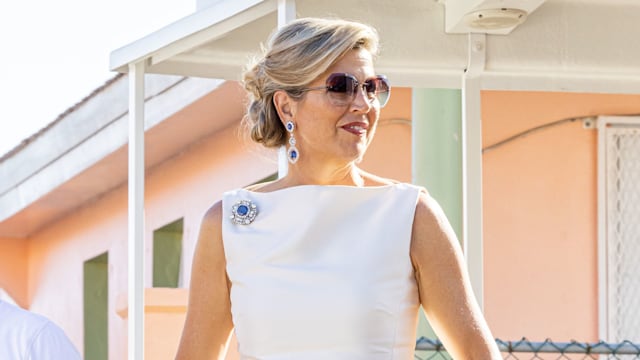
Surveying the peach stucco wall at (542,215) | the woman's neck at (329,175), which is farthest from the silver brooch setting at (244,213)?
the peach stucco wall at (542,215)

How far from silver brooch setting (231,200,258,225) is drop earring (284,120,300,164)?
14 cm

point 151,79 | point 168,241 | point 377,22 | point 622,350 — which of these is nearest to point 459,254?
point 377,22

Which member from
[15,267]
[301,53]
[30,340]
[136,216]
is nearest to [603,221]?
[136,216]

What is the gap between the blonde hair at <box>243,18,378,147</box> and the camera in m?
3.02

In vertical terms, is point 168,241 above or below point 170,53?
below

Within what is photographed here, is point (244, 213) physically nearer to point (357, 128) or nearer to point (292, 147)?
point (292, 147)

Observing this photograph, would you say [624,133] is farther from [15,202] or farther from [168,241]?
[15,202]

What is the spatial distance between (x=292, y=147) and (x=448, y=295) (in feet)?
1.76

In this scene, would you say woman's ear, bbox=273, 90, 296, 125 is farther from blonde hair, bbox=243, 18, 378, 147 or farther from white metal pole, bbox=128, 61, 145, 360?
white metal pole, bbox=128, 61, 145, 360

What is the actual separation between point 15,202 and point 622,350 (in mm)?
7732

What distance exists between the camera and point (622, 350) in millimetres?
5109

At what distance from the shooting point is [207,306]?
310 centimetres

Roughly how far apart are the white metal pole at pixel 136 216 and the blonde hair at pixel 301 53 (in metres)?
1.90

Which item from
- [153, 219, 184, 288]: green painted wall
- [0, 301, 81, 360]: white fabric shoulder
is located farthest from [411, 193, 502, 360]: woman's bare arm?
[153, 219, 184, 288]: green painted wall
